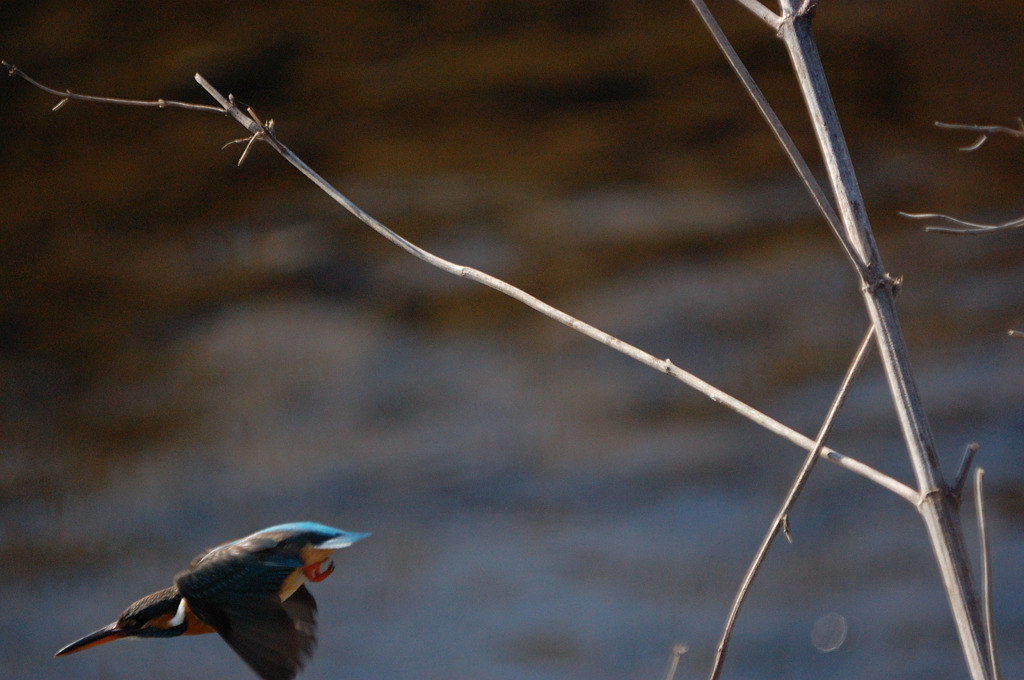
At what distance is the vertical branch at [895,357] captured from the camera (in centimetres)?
35

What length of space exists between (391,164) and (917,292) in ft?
2.88

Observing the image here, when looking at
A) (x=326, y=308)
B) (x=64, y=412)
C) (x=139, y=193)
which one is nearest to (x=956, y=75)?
(x=326, y=308)

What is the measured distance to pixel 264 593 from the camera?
1.40ft

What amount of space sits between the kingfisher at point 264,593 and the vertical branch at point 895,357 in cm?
23

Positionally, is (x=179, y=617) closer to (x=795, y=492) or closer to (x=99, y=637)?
(x=99, y=637)

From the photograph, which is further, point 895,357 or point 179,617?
point 179,617

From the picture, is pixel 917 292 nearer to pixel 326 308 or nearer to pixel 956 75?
pixel 956 75

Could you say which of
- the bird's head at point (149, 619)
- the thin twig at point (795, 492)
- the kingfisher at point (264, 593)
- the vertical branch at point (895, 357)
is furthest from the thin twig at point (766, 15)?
the bird's head at point (149, 619)

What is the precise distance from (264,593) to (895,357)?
0.97ft

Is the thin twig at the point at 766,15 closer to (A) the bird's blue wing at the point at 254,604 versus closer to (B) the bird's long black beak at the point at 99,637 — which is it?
(A) the bird's blue wing at the point at 254,604

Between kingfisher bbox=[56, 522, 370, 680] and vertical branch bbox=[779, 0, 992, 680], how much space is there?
0.23 meters

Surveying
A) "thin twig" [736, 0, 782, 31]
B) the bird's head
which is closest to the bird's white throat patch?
the bird's head

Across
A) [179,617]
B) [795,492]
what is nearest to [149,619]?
[179,617]

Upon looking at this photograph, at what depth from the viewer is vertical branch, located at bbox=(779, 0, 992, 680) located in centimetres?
35
